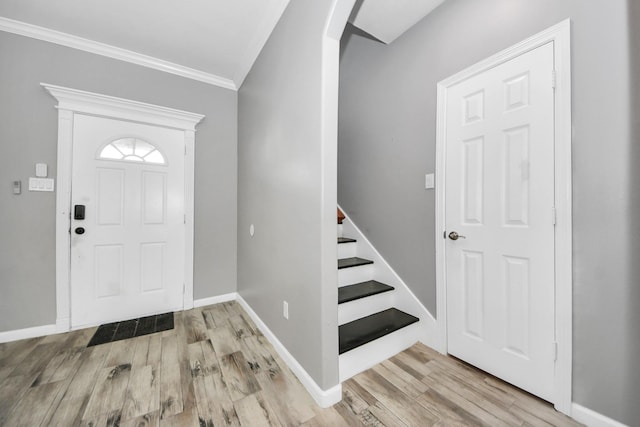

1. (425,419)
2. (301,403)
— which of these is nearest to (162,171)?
(301,403)

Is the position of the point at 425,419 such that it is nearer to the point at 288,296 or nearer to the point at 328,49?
the point at 288,296

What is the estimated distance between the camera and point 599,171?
1180 mm

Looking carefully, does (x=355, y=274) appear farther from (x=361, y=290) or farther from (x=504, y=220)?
(x=504, y=220)

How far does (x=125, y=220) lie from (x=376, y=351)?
266cm

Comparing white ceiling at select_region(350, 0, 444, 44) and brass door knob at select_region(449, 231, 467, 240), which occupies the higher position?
white ceiling at select_region(350, 0, 444, 44)

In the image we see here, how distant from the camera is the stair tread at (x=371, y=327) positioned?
1.61 meters

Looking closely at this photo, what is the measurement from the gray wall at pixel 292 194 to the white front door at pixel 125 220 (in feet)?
2.99

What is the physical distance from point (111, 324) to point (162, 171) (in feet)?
5.26

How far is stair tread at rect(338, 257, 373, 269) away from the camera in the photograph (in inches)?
86.6

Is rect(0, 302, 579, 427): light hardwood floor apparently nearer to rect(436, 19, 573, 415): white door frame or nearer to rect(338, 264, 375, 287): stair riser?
rect(436, 19, 573, 415): white door frame

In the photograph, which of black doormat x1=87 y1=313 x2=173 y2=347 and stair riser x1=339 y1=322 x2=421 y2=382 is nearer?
stair riser x1=339 y1=322 x2=421 y2=382

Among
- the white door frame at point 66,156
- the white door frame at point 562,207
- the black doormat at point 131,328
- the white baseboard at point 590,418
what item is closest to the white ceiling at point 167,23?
the white door frame at point 66,156

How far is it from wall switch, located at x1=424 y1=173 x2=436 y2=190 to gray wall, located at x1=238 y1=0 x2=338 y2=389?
3.13 ft

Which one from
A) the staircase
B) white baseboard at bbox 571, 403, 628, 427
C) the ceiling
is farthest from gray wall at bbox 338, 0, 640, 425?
the ceiling
